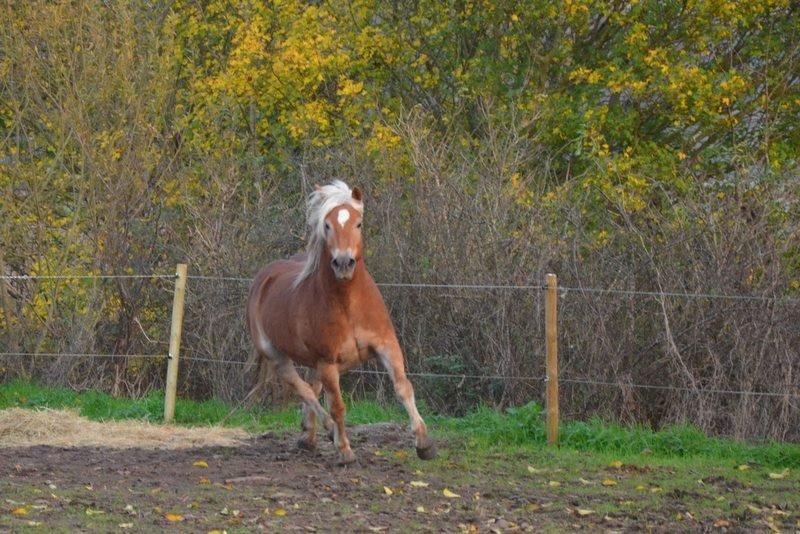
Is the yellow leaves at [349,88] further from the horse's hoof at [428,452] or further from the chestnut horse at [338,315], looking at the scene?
the horse's hoof at [428,452]

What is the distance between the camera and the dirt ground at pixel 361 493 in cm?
716

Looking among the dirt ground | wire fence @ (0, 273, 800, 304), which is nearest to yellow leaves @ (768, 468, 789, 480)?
the dirt ground

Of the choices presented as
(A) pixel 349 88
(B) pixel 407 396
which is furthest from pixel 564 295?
(A) pixel 349 88

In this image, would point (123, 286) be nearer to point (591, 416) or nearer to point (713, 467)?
point (591, 416)

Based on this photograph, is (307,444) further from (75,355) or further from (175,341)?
(75,355)

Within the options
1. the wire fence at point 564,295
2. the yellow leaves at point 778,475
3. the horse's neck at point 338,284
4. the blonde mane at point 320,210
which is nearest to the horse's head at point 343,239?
the blonde mane at point 320,210

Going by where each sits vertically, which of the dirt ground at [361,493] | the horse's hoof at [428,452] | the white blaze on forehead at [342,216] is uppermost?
the white blaze on forehead at [342,216]

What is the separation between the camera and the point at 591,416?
11.0 meters

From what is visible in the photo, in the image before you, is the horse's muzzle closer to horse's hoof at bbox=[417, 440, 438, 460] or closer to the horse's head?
the horse's head

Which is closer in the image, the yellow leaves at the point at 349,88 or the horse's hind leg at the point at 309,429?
the horse's hind leg at the point at 309,429

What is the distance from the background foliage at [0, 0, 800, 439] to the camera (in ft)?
→ 35.6

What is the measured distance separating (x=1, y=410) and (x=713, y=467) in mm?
6107

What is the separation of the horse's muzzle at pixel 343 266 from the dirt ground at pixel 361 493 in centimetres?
131

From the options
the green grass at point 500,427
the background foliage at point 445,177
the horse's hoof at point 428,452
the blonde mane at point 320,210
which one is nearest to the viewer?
the blonde mane at point 320,210
